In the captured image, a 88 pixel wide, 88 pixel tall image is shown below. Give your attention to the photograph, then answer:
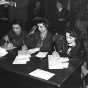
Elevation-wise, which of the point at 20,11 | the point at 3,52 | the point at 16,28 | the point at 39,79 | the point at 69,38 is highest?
the point at 20,11

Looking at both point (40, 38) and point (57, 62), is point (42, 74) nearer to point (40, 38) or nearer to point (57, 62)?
point (57, 62)

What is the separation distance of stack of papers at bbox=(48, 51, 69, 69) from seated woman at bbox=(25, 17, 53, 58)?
34 cm

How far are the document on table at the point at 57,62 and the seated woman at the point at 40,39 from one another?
1.24 feet

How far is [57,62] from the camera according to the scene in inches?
93.4

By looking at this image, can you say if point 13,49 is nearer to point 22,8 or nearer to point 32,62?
point 32,62

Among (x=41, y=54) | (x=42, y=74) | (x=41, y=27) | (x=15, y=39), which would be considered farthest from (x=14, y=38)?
(x=42, y=74)

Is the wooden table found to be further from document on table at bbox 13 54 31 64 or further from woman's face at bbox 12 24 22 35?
woman's face at bbox 12 24 22 35

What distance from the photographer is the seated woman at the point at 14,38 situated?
121 inches

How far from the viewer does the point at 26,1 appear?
4176mm

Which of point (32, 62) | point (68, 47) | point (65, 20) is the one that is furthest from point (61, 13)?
point (32, 62)

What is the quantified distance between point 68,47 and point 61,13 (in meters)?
1.53

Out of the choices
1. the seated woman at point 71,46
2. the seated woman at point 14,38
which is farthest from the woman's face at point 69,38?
the seated woman at point 14,38

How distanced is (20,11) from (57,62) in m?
2.15

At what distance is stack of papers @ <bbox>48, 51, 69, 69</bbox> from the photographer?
230 cm
